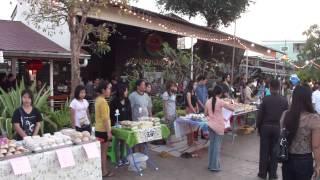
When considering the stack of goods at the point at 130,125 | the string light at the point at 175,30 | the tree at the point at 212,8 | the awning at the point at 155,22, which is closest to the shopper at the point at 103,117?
the stack of goods at the point at 130,125

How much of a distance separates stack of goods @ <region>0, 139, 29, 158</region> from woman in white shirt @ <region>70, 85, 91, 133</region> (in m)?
1.65

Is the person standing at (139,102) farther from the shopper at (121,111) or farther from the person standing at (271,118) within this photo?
the person standing at (271,118)

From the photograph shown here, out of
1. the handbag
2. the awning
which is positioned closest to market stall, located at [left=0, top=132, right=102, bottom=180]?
the handbag

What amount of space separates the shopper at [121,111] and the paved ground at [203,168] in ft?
0.98

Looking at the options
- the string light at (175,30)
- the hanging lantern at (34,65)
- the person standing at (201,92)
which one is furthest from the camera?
the hanging lantern at (34,65)

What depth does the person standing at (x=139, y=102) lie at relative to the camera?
24.3ft

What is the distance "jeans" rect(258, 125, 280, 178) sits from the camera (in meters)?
6.21

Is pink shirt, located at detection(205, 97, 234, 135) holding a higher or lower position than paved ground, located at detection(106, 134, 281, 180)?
higher

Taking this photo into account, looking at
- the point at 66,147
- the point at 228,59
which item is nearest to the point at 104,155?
the point at 66,147

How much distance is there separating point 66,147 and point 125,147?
227 cm

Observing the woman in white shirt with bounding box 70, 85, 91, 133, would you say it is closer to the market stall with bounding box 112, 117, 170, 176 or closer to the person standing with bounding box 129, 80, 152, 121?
the market stall with bounding box 112, 117, 170, 176

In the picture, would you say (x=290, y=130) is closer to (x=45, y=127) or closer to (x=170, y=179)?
(x=170, y=179)

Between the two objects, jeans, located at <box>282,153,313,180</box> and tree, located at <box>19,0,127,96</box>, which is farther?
tree, located at <box>19,0,127,96</box>

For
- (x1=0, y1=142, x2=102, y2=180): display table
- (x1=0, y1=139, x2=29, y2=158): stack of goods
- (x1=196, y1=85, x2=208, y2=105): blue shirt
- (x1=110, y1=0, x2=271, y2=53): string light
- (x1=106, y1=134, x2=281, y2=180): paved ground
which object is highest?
(x1=110, y1=0, x2=271, y2=53): string light
